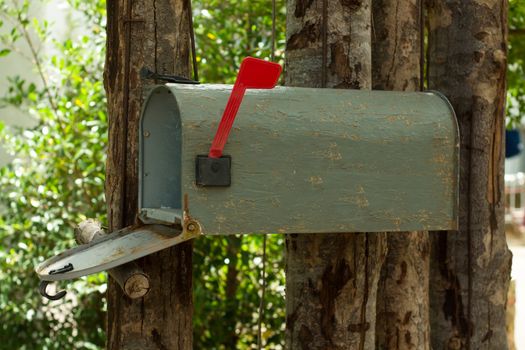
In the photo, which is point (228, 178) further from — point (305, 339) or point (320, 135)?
point (305, 339)

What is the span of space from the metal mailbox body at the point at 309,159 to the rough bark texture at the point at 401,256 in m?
0.73

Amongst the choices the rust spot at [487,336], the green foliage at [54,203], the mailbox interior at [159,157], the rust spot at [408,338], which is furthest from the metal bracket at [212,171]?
the green foliage at [54,203]

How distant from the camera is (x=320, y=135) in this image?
251 centimetres

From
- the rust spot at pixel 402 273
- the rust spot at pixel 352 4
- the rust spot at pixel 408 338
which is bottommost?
the rust spot at pixel 408 338

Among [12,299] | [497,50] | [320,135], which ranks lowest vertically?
[12,299]

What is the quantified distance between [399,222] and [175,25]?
3.07 ft

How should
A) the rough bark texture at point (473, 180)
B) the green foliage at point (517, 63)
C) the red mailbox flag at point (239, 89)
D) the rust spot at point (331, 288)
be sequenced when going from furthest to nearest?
the green foliage at point (517, 63) < the rough bark texture at point (473, 180) < the rust spot at point (331, 288) < the red mailbox flag at point (239, 89)

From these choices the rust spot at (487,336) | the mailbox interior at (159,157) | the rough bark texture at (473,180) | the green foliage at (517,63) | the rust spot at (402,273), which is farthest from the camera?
the green foliage at (517,63)

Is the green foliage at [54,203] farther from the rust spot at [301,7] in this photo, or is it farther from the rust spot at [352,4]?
the rust spot at [352,4]

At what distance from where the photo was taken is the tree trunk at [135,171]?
109 inches

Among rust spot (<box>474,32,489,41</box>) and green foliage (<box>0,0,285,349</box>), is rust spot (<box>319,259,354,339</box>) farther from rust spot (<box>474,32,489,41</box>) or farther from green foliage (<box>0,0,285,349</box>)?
green foliage (<box>0,0,285,349</box>)

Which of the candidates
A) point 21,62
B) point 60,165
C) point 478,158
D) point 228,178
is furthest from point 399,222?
point 21,62

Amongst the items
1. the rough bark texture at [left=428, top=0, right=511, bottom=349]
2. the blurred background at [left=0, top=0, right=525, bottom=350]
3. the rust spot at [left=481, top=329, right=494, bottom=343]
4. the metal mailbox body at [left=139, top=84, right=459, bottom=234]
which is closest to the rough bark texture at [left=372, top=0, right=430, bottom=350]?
the rough bark texture at [left=428, top=0, right=511, bottom=349]

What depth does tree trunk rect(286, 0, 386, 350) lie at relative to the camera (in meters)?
2.92
